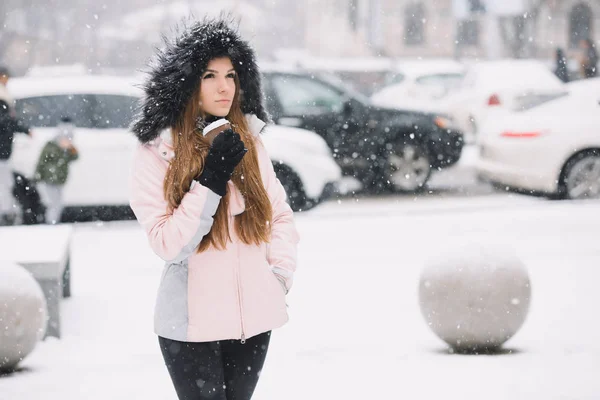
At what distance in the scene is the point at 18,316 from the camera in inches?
218

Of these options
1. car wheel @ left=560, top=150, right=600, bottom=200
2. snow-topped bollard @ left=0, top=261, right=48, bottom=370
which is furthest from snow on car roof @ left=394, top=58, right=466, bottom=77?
snow-topped bollard @ left=0, top=261, right=48, bottom=370

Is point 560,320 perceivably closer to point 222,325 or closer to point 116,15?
point 222,325

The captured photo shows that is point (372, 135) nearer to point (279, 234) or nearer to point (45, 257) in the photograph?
point (45, 257)

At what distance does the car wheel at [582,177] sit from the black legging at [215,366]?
9.24m

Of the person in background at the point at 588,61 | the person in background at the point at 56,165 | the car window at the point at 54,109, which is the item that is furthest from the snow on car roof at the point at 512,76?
the person in background at the point at 56,165

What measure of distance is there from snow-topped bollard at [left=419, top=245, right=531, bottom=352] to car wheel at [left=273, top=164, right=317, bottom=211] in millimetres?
5369

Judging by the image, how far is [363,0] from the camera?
5459cm

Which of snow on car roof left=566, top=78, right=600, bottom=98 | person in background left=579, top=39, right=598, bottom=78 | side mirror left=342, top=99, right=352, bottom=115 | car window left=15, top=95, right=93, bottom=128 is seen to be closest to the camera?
car window left=15, top=95, right=93, bottom=128

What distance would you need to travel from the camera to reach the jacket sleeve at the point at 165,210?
3014 mm

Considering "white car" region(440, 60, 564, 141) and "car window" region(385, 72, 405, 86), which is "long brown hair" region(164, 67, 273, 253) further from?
"car window" region(385, 72, 405, 86)

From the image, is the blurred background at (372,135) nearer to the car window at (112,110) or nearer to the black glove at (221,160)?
the car window at (112,110)

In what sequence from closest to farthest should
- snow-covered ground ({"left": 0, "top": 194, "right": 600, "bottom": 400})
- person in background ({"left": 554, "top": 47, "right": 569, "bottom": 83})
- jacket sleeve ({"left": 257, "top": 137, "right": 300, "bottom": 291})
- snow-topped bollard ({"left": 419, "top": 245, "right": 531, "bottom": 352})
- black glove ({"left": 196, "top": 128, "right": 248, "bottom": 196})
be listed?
black glove ({"left": 196, "top": 128, "right": 248, "bottom": 196}) → jacket sleeve ({"left": 257, "top": 137, "right": 300, "bottom": 291}) → snow-covered ground ({"left": 0, "top": 194, "right": 600, "bottom": 400}) → snow-topped bollard ({"left": 419, "top": 245, "right": 531, "bottom": 352}) → person in background ({"left": 554, "top": 47, "right": 569, "bottom": 83})

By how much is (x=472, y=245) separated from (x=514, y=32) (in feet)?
139

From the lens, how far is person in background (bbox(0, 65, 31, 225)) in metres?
10.0
